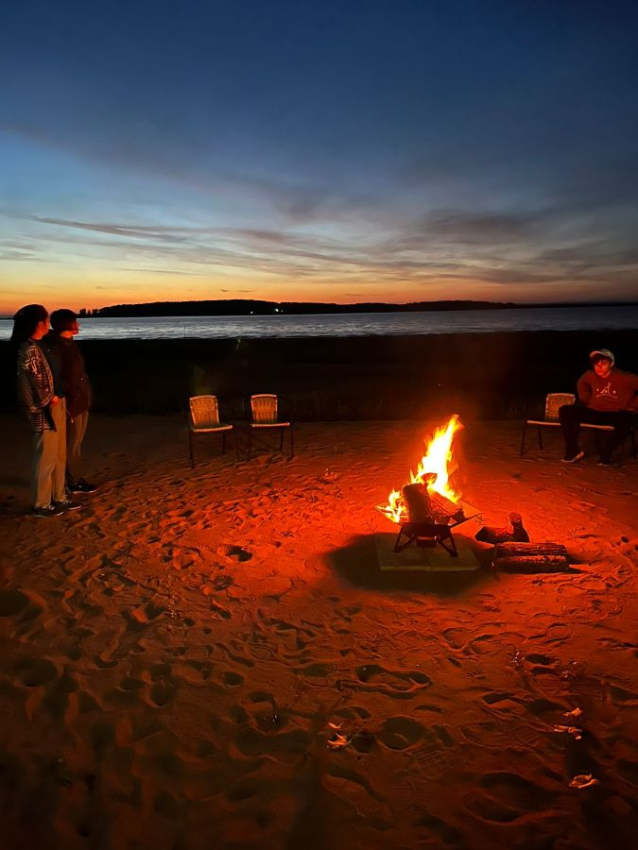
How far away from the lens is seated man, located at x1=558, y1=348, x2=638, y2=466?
7.14m

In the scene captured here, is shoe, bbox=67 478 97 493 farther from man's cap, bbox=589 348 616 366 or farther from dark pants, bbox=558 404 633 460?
man's cap, bbox=589 348 616 366

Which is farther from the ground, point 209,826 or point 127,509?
point 127,509

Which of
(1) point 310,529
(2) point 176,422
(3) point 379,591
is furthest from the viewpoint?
(2) point 176,422

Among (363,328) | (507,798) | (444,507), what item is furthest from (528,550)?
(363,328)

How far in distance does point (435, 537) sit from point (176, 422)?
24.1ft

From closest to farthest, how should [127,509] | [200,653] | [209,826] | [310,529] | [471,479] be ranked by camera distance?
[209,826], [200,653], [310,529], [127,509], [471,479]

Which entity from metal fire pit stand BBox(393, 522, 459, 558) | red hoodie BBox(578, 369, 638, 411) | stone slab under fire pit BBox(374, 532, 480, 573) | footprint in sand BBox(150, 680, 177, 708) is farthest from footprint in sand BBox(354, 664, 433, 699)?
red hoodie BBox(578, 369, 638, 411)

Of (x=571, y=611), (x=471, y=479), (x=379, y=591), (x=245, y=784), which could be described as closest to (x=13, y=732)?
(x=245, y=784)

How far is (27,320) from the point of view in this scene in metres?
5.14

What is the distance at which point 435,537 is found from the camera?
4719mm

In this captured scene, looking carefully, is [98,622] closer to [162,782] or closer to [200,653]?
[200,653]

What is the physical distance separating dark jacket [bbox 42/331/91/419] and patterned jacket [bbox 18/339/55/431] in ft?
0.57

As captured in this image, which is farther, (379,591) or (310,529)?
(310,529)

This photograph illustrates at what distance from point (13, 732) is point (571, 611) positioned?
12.2 ft
